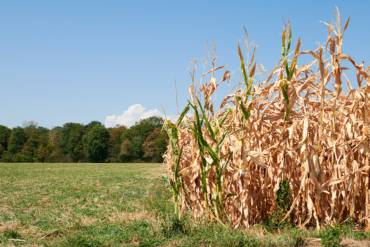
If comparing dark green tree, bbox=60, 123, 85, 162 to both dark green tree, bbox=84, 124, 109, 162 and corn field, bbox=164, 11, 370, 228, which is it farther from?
corn field, bbox=164, 11, 370, 228

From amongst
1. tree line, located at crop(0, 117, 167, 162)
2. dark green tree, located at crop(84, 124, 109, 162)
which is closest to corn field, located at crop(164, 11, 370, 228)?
tree line, located at crop(0, 117, 167, 162)

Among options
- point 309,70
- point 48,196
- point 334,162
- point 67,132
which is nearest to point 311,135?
point 334,162

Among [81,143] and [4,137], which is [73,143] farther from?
[4,137]

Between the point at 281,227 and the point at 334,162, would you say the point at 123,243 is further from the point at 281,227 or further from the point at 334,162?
the point at 334,162

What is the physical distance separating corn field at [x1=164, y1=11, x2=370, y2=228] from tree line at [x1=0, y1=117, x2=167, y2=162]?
211 ft

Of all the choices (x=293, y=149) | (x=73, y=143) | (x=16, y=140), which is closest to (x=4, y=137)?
(x=16, y=140)

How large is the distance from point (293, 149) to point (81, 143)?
8013 centimetres

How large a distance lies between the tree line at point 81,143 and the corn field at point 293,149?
6426 cm

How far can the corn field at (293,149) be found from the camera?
623 centimetres

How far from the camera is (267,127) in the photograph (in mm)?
7035

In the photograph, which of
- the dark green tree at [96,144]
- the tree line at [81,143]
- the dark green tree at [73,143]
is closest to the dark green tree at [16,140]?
the tree line at [81,143]

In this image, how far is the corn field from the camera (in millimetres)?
6227

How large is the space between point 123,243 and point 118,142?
256 feet

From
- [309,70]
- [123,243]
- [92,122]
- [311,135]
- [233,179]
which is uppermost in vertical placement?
[92,122]
